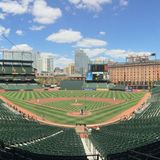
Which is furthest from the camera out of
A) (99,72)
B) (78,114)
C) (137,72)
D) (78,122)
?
(137,72)

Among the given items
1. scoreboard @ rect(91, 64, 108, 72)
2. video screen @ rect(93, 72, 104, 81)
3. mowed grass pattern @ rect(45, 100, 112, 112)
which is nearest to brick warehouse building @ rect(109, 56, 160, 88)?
video screen @ rect(93, 72, 104, 81)

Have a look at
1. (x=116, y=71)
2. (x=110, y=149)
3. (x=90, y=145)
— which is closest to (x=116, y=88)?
(x=116, y=71)

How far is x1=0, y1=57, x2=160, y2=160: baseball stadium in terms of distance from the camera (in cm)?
1689

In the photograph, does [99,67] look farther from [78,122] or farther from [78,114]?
[78,122]

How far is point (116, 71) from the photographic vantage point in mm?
179125

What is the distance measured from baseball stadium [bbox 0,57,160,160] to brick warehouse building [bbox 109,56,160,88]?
81 centimetres

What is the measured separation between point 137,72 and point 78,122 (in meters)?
123

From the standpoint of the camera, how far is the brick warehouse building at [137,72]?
15364 cm

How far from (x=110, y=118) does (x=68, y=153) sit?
3095 cm

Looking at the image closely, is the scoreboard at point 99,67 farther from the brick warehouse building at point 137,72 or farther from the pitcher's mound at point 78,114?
the pitcher's mound at point 78,114

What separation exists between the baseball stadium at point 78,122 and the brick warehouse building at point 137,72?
806mm

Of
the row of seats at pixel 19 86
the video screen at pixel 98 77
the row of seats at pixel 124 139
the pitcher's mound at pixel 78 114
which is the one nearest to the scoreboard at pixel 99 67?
the video screen at pixel 98 77

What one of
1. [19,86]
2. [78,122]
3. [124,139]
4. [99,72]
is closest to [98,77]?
[99,72]

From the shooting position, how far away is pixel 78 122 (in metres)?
45.3
